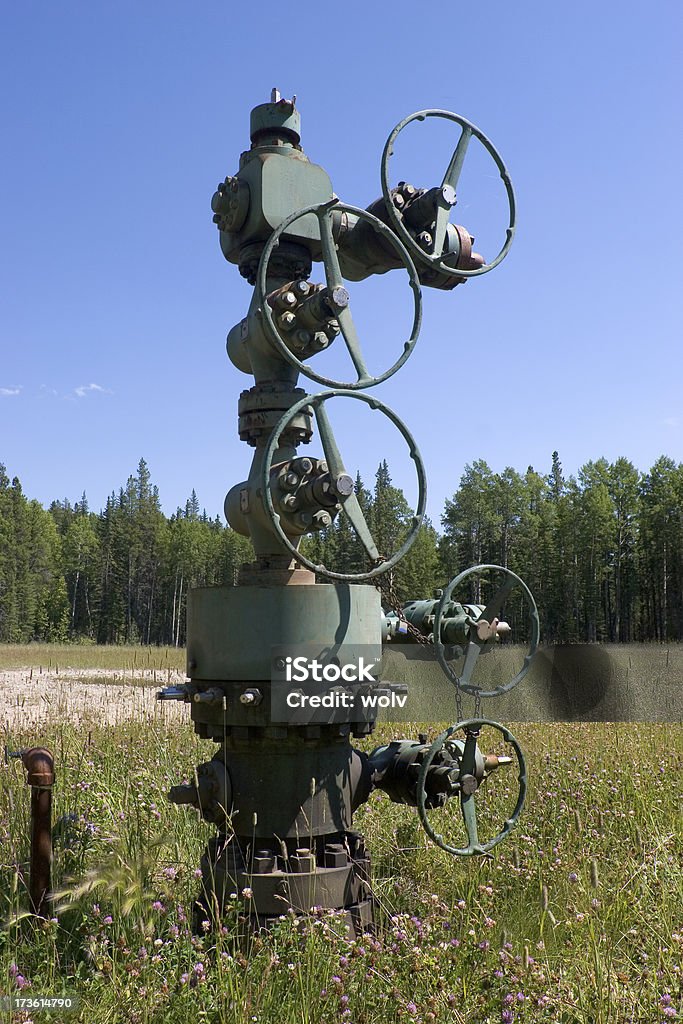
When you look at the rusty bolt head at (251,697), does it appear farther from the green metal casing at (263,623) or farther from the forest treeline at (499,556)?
the forest treeline at (499,556)

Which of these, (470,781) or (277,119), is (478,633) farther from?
(277,119)

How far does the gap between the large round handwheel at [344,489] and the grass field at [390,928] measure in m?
1.26

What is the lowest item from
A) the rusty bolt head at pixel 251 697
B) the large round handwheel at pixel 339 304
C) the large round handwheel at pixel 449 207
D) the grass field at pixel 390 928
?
the grass field at pixel 390 928

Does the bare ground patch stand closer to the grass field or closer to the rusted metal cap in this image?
the grass field

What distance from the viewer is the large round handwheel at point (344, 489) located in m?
3.14

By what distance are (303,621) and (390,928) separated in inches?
49.8

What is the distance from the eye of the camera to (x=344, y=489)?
325 cm

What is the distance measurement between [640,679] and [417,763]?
11.2 m

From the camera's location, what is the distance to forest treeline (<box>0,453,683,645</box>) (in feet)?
156

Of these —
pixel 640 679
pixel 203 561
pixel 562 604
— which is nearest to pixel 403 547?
pixel 640 679

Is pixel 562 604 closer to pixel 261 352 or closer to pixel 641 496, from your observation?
pixel 641 496

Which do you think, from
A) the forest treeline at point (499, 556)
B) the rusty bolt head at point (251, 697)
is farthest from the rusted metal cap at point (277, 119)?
→ the forest treeline at point (499, 556)

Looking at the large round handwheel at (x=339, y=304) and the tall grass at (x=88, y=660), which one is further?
the tall grass at (x=88, y=660)

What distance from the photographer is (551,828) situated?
15.3 feet
